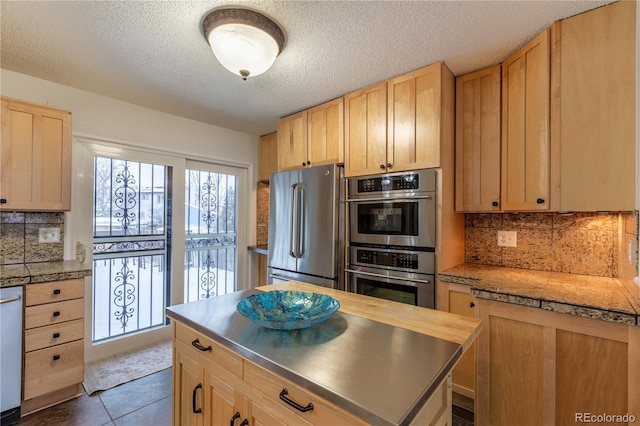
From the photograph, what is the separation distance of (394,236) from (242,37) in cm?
165

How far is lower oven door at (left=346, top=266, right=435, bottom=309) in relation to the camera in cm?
207

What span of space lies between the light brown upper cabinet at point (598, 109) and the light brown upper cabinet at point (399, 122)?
26.6 inches

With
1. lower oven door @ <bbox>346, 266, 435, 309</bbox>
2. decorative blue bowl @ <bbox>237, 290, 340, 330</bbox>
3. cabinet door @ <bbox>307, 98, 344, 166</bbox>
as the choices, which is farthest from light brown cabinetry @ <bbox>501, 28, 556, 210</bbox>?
decorative blue bowl @ <bbox>237, 290, 340, 330</bbox>

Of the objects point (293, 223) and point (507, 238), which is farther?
point (293, 223)

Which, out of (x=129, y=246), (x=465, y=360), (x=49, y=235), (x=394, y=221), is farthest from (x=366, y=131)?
(x=49, y=235)

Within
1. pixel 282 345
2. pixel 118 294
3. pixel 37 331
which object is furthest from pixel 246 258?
pixel 282 345

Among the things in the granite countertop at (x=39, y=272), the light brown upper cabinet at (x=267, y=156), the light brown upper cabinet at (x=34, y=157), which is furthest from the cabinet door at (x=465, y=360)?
the light brown upper cabinet at (x=34, y=157)

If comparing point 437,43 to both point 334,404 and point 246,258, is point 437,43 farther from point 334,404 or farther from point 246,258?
point 246,258

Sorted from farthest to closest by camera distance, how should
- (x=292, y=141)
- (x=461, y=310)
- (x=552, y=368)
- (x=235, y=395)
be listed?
(x=292, y=141) < (x=461, y=310) < (x=552, y=368) < (x=235, y=395)

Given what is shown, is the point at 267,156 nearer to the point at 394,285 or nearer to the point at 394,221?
the point at 394,221

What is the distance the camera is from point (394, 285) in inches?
88.6

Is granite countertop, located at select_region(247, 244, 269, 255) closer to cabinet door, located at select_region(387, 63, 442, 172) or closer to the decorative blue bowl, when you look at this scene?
cabinet door, located at select_region(387, 63, 442, 172)

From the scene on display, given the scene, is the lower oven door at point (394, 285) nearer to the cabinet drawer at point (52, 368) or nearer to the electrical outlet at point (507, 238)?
the electrical outlet at point (507, 238)

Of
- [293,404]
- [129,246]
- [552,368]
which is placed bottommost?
[552,368]
